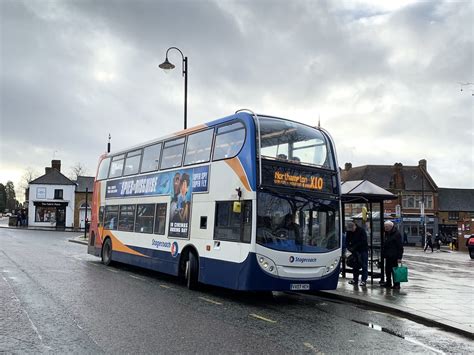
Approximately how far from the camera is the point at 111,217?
57.8 feet

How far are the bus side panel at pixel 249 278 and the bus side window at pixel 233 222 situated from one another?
1.76 feet

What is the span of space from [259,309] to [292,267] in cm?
121

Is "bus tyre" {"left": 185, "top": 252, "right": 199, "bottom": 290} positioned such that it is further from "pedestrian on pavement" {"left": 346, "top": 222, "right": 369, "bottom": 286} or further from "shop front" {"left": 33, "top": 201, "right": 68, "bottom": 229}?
"shop front" {"left": 33, "top": 201, "right": 68, "bottom": 229}

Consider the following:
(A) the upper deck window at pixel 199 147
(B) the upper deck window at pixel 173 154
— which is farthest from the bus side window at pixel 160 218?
(A) the upper deck window at pixel 199 147

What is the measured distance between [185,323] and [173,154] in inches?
262

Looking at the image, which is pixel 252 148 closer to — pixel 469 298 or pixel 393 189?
pixel 469 298

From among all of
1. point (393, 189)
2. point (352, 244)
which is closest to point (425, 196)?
point (393, 189)

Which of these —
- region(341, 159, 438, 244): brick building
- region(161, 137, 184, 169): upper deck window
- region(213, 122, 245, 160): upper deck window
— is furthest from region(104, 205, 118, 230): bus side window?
region(341, 159, 438, 244): brick building

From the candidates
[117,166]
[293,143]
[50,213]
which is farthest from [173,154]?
[50,213]

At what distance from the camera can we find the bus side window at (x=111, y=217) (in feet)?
56.6

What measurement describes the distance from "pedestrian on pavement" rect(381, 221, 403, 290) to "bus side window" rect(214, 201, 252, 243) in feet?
15.8

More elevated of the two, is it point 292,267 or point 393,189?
point 393,189

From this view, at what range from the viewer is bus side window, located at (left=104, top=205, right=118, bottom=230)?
17.2 m

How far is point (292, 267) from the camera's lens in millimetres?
10484
